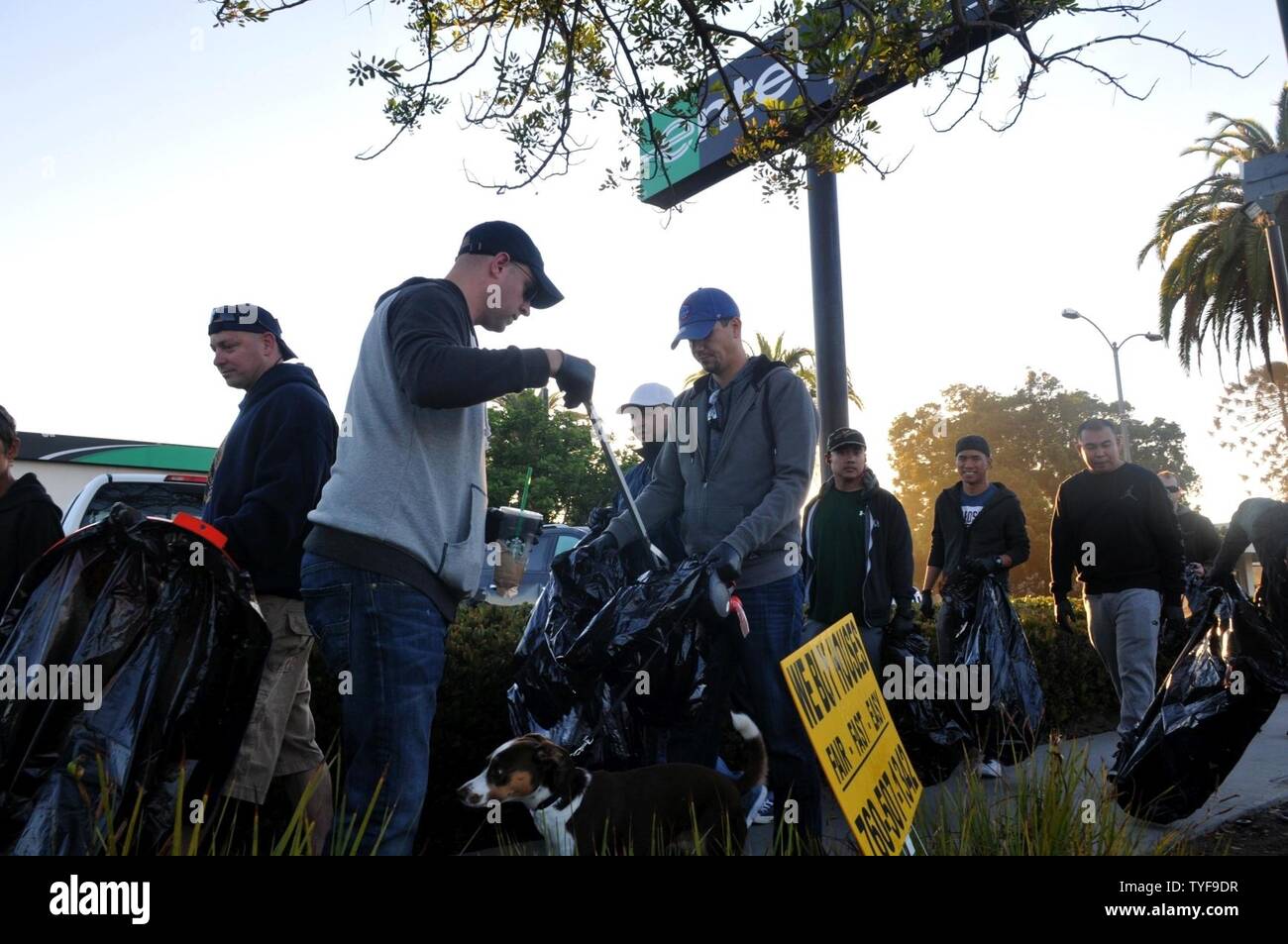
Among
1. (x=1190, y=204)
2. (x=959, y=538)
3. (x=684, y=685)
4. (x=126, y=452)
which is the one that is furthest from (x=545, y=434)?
(x=684, y=685)

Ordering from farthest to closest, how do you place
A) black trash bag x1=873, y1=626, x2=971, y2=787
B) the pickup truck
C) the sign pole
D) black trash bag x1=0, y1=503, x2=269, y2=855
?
the sign pole
the pickup truck
black trash bag x1=873, y1=626, x2=971, y2=787
black trash bag x1=0, y1=503, x2=269, y2=855

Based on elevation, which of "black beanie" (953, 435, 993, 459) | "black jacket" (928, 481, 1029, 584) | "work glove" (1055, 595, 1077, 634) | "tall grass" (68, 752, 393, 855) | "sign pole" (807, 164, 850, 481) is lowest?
"tall grass" (68, 752, 393, 855)

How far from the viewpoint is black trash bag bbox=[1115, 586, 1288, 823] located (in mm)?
4172

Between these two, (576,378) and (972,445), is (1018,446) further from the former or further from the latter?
(576,378)

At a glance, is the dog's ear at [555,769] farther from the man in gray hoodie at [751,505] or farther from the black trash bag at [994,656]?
the black trash bag at [994,656]

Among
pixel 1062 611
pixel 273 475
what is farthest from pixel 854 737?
pixel 1062 611

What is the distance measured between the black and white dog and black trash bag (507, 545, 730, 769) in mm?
295

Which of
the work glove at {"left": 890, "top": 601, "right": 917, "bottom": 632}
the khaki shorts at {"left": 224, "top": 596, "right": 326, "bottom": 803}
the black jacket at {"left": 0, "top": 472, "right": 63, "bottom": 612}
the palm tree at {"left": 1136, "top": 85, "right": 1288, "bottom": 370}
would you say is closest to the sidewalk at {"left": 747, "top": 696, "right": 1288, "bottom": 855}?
the work glove at {"left": 890, "top": 601, "right": 917, "bottom": 632}

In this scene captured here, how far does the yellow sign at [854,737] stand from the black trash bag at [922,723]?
2669mm

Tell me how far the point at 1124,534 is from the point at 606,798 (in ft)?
12.4

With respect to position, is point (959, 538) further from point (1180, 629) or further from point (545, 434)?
point (545, 434)

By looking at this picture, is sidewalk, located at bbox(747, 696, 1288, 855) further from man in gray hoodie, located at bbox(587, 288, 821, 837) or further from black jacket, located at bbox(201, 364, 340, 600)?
black jacket, located at bbox(201, 364, 340, 600)

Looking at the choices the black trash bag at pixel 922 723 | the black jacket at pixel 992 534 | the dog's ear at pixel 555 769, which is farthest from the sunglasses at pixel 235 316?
the black jacket at pixel 992 534

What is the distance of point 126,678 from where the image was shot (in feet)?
7.00
